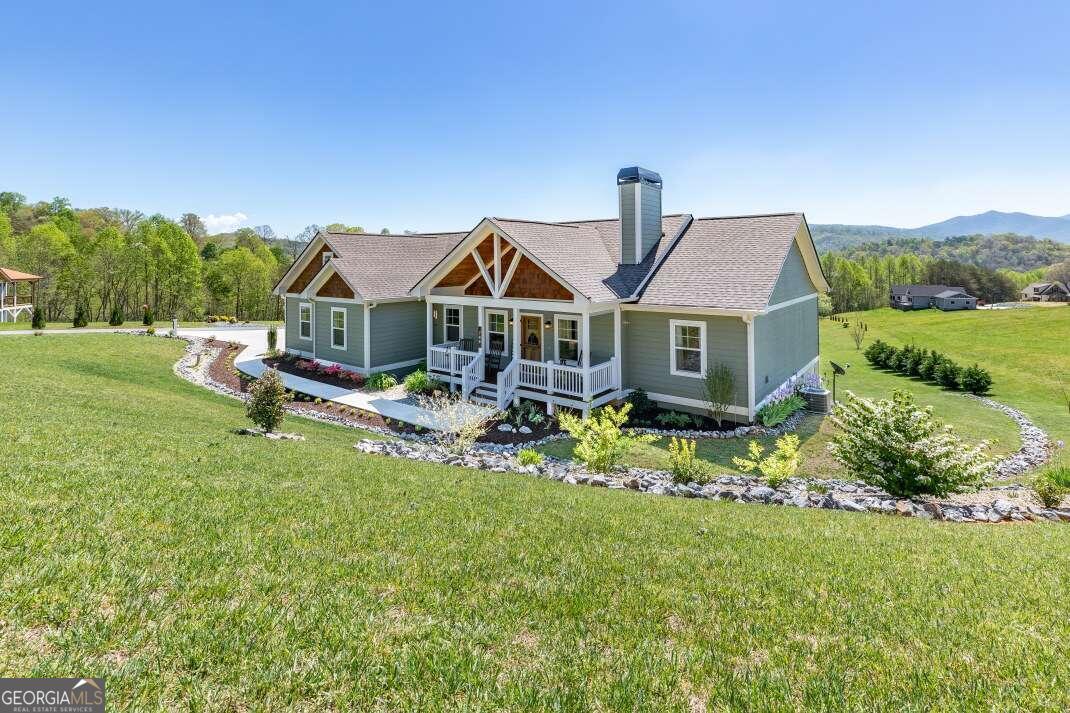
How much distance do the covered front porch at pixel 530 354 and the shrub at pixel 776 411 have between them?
4.14 m

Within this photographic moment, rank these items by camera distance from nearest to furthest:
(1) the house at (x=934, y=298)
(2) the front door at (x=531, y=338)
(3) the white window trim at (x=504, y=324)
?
(2) the front door at (x=531, y=338), (3) the white window trim at (x=504, y=324), (1) the house at (x=934, y=298)

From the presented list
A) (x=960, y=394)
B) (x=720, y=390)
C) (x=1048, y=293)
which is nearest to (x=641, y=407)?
(x=720, y=390)

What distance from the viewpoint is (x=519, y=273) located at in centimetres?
1611

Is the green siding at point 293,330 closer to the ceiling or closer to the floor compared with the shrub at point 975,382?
closer to the ceiling

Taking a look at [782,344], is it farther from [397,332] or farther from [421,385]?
[397,332]

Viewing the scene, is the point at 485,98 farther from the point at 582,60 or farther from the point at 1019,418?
the point at 1019,418

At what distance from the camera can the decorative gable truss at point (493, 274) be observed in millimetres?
15477

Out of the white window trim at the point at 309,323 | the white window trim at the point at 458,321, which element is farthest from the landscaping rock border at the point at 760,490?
the white window trim at the point at 309,323

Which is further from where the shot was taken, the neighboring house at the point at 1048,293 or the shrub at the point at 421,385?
the neighboring house at the point at 1048,293

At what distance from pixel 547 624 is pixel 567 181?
22627 mm

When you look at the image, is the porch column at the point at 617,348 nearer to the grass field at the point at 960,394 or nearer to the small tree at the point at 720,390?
the small tree at the point at 720,390

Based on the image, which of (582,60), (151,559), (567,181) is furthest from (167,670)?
(567,181)

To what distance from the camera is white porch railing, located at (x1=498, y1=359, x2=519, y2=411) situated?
51.2 ft

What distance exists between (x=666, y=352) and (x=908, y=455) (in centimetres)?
724
